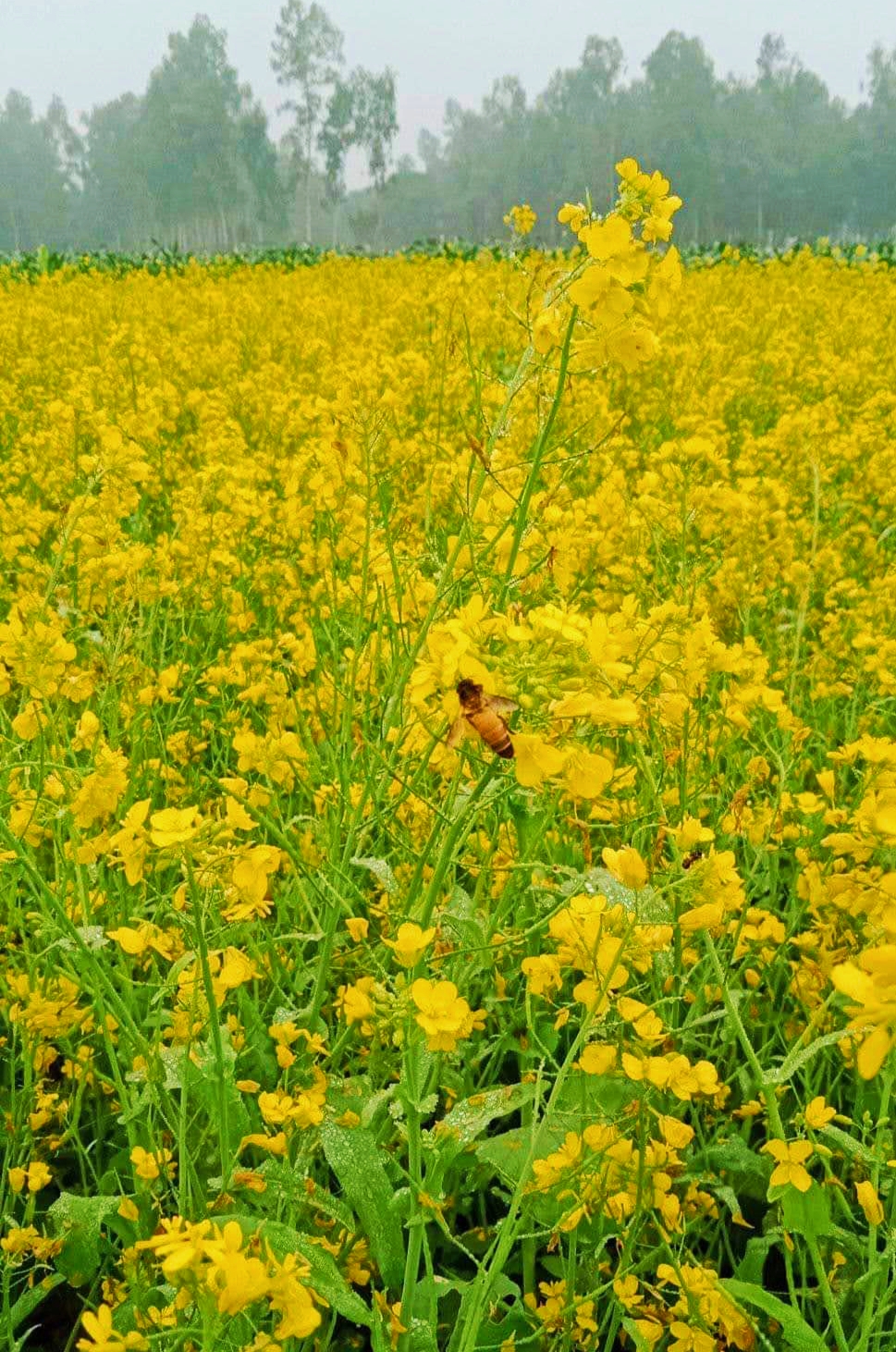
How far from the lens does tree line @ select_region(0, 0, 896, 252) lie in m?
74.2

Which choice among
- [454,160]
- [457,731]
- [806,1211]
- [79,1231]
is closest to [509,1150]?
[806,1211]

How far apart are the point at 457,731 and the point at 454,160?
110354 millimetres

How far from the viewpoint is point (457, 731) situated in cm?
86

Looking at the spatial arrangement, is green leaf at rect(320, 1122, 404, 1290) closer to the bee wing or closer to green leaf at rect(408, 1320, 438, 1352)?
green leaf at rect(408, 1320, 438, 1352)

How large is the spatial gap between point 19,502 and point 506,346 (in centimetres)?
326

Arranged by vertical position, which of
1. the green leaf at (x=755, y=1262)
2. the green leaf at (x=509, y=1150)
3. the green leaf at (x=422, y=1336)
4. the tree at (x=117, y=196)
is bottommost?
the green leaf at (x=755, y=1262)

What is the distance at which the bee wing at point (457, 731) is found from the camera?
847 mm

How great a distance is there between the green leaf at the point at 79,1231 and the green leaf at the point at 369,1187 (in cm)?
30

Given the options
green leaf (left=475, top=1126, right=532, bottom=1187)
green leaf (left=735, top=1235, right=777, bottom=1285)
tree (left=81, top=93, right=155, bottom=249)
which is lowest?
green leaf (left=735, top=1235, right=777, bottom=1285)

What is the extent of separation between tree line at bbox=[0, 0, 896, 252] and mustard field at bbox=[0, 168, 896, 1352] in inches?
2548

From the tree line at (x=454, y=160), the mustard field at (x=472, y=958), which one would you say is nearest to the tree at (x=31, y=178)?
the tree line at (x=454, y=160)

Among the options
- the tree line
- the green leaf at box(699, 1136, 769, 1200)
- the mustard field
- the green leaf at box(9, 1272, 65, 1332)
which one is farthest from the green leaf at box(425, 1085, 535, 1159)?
the tree line

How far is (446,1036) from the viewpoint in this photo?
97 cm

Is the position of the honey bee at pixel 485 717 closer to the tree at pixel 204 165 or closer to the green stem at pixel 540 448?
the green stem at pixel 540 448
